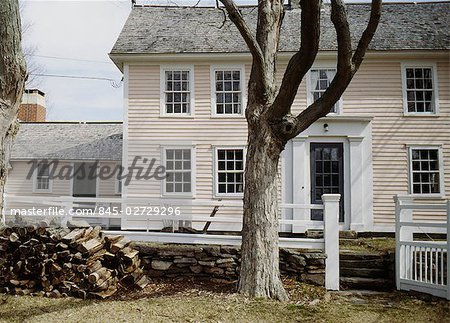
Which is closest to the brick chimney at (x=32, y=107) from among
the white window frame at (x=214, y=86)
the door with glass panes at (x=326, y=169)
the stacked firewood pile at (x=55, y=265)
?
the white window frame at (x=214, y=86)

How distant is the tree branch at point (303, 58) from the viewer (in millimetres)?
5207

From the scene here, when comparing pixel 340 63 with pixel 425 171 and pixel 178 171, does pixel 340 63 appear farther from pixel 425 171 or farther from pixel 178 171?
pixel 425 171

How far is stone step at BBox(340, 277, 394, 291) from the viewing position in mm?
7148

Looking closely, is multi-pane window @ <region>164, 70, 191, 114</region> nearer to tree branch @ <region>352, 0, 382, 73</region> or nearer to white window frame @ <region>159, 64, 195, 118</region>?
white window frame @ <region>159, 64, 195, 118</region>

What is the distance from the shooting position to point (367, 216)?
455 inches

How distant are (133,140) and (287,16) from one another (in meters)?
6.35

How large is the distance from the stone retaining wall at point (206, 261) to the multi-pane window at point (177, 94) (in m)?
5.65

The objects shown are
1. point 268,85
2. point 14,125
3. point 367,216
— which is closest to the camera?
point 14,125

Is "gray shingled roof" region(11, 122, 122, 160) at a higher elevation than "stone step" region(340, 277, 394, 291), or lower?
higher

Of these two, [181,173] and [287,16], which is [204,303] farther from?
[287,16]

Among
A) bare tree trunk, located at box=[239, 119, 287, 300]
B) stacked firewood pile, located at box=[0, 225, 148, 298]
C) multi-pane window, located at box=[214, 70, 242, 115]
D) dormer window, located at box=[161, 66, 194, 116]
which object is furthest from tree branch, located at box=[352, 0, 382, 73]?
dormer window, located at box=[161, 66, 194, 116]

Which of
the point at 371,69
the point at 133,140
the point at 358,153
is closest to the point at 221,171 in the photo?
the point at 133,140

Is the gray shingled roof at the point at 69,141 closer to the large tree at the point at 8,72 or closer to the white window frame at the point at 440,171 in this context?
the white window frame at the point at 440,171

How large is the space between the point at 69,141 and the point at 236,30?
9210mm
